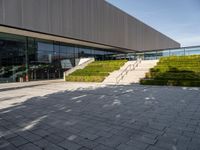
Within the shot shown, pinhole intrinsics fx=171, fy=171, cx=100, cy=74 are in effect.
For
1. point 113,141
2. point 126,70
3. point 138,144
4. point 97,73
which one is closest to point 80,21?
point 97,73

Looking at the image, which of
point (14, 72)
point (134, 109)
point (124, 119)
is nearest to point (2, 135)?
point (124, 119)

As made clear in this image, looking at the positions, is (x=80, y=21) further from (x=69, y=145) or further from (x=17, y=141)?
(x=69, y=145)

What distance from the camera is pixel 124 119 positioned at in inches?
211

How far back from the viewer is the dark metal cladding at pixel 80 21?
16328 millimetres

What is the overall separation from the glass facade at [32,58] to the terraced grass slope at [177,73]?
12.4 m

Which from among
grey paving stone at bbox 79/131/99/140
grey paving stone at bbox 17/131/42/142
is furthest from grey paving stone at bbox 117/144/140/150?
grey paving stone at bbox 17/131/42/142

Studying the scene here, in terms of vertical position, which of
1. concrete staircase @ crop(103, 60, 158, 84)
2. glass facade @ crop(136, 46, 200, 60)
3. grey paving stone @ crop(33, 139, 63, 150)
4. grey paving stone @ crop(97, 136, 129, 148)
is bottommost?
grey paving stone @ crop(33, 139, 63, 150)

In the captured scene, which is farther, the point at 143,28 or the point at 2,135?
the point at 143,28

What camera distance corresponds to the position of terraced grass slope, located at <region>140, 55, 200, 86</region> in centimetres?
1315

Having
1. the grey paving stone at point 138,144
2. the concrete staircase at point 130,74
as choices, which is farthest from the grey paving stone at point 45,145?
the concrete staircase at point 130,74

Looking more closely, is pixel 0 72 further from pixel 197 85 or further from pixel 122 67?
pixel 197 85

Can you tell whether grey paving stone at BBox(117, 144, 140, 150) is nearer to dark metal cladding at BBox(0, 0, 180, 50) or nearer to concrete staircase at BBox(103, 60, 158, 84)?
concrete staircase at BBox(103, 60, 158, 84)

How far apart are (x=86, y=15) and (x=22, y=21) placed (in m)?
9.81

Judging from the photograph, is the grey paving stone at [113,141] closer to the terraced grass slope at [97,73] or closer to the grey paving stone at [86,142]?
the grey paving stone at [86,142]
